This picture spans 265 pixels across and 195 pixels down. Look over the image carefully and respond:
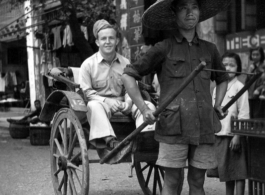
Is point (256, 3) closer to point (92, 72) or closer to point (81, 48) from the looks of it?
point (81, 48)

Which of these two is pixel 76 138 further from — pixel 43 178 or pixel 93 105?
pixel 43 178

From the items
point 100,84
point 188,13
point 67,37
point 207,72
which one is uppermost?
point 67,37

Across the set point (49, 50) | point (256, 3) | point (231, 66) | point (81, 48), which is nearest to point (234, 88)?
point (231, 66)

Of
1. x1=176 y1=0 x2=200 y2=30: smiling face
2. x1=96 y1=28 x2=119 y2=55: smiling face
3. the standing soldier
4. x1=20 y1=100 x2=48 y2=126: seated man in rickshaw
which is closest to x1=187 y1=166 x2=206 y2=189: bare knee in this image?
the standing soldier

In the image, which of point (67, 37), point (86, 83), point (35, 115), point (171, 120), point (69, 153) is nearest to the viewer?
point (171, 120)

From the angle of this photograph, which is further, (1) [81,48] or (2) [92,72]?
(1) [81,48]

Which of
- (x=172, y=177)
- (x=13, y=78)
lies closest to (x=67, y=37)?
(x=13, y=78)

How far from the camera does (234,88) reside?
16.1 ft

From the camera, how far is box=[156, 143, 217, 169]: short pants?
11.8 ft

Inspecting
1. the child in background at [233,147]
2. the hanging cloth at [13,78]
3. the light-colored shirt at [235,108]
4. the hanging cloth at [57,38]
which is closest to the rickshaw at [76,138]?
the child in background at [233,147]

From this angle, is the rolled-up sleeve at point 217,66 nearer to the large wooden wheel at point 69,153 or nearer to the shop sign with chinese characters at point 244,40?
the large wooden wheel at point 69,153

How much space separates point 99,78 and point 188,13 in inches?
63.2

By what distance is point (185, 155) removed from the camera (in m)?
3.62

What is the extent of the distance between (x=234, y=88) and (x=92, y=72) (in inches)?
57.0
